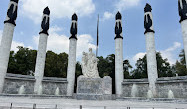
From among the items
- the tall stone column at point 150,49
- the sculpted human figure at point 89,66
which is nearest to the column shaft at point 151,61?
the tall stone column at point 150,49

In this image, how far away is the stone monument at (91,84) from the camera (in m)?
10.8

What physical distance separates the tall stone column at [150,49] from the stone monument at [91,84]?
Answer: 5987 mm

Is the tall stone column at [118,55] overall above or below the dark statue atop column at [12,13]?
below

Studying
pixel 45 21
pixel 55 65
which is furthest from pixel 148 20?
pixel 55 65

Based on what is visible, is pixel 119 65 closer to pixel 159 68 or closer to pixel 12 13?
pixel 12 13

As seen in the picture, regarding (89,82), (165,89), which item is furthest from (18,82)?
(165,89)

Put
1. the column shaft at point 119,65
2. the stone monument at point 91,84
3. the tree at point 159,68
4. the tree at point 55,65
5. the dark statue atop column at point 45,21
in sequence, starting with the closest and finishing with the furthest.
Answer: the stone monument at point 91,84, the column shaft at point 119,65, the dark statue atop column at point 45,21, the tree at point 55,65, the tree at point 159,68

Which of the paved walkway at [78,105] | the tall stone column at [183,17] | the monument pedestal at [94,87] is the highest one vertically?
the tall stone column at [183,17]

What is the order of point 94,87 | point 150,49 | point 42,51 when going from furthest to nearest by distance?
point 42,51, point 150,49, point 94,87

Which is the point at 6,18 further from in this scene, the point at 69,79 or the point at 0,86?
the point at 69,79

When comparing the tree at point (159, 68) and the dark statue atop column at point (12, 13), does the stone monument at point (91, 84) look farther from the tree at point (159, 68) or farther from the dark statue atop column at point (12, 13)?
the tree at point (159, 68)

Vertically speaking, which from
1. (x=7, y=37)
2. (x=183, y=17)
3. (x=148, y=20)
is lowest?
(x=7, y=37)

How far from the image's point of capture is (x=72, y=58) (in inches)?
723

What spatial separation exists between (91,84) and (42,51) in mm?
8950
